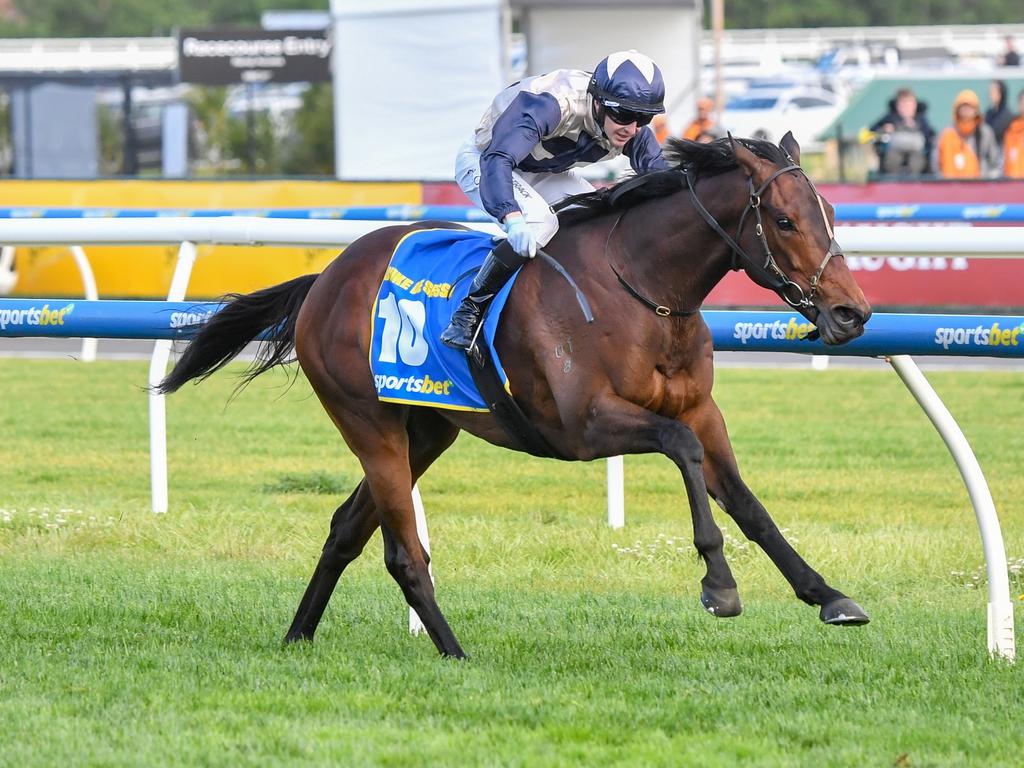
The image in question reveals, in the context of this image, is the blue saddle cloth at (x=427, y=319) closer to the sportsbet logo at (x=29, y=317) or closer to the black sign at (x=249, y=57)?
the sportsbet logo at (x=29, y=317)

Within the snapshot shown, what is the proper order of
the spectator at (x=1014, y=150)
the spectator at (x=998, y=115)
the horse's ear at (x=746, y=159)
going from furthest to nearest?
the spectator at (x=998, y=115) → the spectator at (x=1014, y=150) → the horse's ear at (x=746, y=159)

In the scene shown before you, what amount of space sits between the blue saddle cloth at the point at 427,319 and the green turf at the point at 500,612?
0.81m

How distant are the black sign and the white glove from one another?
2061cm

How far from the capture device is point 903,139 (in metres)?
16.1

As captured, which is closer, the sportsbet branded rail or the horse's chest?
the horse's chest

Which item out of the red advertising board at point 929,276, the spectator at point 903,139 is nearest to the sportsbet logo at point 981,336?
the red advertising board at point 929,276

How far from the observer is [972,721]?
13.4ft

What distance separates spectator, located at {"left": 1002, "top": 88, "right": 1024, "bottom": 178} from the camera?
16359 millimetres

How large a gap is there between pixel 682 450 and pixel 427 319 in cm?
108

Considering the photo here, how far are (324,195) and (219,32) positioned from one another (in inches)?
424

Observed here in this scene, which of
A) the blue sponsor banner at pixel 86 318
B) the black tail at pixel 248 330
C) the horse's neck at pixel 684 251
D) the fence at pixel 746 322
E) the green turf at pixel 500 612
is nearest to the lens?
the green turf at pixel 500 612

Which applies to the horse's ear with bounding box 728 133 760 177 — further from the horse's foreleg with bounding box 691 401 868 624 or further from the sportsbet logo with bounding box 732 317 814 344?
the sportsbet logo with bounding box 732 317 814 344

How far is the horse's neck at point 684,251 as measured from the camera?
4.59m

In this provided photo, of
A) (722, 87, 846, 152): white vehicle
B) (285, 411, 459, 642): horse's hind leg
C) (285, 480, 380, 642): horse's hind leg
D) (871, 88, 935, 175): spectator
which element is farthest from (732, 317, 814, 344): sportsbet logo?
(722, 87, 846, 152): white vehicle
